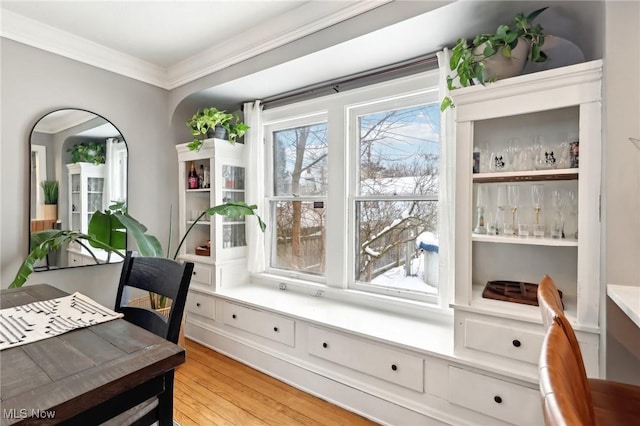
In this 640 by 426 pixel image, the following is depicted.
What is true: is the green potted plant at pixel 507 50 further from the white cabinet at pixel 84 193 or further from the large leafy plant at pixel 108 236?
the white cabinet at pixel 84 193

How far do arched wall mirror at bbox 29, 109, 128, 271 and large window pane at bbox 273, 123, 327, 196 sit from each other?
1394 mm

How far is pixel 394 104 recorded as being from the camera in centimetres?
229

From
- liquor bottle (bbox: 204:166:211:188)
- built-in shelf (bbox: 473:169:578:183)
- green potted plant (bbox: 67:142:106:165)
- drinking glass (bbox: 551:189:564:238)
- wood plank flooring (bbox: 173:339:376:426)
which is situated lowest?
wood plank flooring (bbox: 173:339:376:426)

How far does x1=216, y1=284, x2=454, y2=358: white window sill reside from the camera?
177 centimetres

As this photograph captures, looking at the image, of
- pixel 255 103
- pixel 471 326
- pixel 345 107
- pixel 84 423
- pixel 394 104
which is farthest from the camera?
pixel 255 103

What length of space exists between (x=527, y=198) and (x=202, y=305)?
273cm

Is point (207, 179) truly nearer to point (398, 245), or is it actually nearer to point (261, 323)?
point (261, 323)

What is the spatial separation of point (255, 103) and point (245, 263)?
1581 mm

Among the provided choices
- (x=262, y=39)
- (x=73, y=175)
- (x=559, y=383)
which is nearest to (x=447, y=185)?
(x=559, y=383)

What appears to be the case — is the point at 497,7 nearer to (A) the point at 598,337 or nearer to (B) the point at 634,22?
(B) the point at 634,22

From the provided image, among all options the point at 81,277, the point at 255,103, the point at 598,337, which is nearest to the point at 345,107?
the point at 255,103

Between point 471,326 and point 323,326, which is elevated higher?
point 471,326

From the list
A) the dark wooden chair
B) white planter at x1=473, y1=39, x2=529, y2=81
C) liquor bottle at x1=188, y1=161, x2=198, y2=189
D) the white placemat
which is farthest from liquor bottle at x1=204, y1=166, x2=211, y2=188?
white planter at x1=473, y1=39, x2=529, y2=81

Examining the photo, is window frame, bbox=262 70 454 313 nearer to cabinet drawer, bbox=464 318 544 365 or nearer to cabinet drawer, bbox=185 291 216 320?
cabinet drawer, bbox=464 318 544 365
